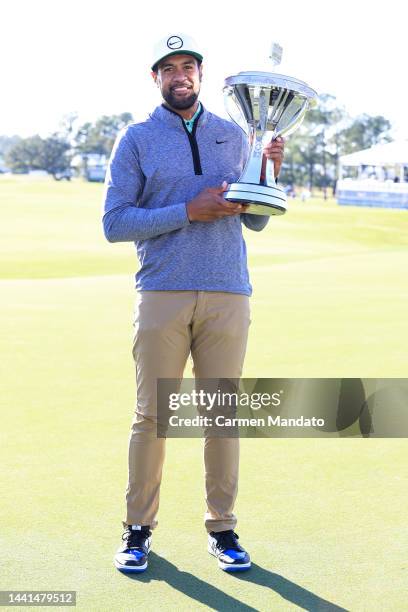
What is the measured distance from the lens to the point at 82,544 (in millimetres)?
3803

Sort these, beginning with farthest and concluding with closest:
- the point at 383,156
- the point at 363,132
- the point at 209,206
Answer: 1. the point at 363,132
2. the point at 383,156
3. the point at 209,206

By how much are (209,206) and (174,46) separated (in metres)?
0.61

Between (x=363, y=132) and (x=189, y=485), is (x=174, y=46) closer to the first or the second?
(x=189, y=485)

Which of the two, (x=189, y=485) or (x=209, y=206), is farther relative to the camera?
(x=189, y=485)

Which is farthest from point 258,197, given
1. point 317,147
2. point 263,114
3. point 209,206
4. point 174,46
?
point 317,147

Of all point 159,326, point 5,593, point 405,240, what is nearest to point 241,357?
point 159,326

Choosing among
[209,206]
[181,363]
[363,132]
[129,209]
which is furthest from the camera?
[363,132]

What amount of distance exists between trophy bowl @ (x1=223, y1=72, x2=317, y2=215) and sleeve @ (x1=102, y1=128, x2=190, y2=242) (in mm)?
218

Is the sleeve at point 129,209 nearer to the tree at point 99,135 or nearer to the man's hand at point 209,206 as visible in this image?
the man's hand at point 209,206

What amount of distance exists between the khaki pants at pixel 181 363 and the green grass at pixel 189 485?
0.18 m

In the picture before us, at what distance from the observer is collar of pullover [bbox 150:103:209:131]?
3775mm

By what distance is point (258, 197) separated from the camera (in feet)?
12.1

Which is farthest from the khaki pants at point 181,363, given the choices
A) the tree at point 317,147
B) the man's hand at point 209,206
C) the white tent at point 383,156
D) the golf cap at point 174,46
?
the tree at point 317,147

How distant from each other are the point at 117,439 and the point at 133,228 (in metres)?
1.85
